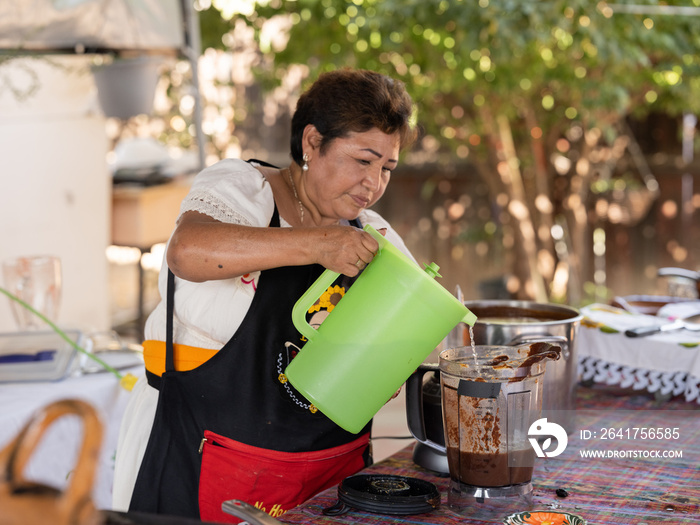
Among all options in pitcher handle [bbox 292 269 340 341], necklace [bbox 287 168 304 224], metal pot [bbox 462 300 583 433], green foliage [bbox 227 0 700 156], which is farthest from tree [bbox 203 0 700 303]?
pitcher handle [bbox 292 269 340 341]

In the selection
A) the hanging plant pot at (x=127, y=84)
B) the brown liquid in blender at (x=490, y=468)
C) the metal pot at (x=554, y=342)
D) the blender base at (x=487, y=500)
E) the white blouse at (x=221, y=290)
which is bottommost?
the blender base at (x=487, y=500)

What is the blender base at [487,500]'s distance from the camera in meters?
1.15

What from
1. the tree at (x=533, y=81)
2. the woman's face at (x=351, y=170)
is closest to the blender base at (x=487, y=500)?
the woman's face at (x=351, y=170)

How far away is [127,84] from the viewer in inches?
119

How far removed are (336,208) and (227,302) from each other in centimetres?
28

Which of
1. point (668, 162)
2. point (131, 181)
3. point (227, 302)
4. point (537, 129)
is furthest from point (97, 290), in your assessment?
point (668, 162)

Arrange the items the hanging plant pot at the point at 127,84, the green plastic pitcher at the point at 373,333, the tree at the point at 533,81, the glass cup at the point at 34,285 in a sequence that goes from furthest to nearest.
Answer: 1. the tree at the point at 533,81
2. the hanging plant pot at the point at 127,84
3. the glass cup at the point at 34,285
4. the green plastic pitcher at the point at 373,333

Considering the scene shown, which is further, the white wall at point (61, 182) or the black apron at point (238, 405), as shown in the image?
the white wall at point (61, 182)

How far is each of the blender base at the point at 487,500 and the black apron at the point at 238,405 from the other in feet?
1.06

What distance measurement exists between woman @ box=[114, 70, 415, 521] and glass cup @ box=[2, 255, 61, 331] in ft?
2.76

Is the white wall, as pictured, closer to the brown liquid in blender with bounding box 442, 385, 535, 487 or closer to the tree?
the tree

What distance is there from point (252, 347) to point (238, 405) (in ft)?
0.36

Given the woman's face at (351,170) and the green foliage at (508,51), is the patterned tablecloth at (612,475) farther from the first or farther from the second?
the green foliage at (508,51)

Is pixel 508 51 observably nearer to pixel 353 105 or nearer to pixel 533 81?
pixel 533 81
